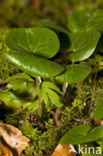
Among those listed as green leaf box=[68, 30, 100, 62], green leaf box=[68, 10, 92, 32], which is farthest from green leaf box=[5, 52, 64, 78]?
green leaf box=[68, 10, 92, 32]

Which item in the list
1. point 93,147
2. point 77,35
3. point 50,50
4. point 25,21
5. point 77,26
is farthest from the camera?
point 25,21

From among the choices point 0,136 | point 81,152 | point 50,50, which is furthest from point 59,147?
point 50,50

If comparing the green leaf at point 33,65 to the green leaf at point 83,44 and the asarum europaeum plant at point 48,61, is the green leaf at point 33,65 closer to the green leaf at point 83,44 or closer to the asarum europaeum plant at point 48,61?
the asarum europaeum plant at point 48,61

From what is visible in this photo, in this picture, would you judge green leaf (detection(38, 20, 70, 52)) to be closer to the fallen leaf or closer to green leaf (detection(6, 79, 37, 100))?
green leaf (detection(6, 79, 37, 100))

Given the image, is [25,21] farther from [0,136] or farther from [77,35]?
[0,136]

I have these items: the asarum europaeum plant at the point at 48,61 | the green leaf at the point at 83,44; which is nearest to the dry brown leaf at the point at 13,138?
the asarum europaeum plant at the point at 48,61
